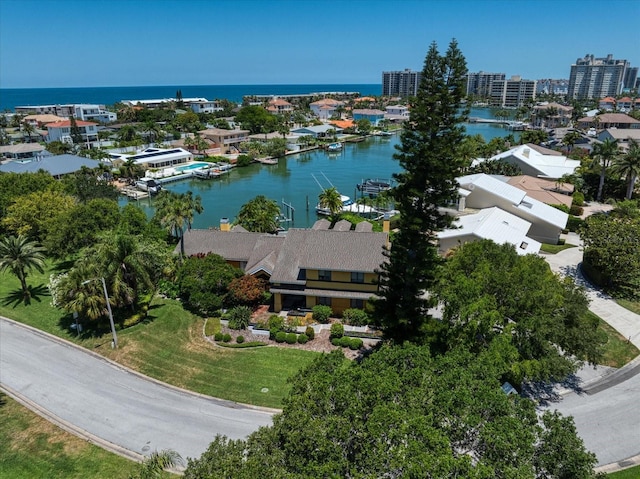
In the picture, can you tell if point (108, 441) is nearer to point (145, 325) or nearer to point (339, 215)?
point (145, 325)

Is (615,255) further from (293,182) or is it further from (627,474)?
(293,182)

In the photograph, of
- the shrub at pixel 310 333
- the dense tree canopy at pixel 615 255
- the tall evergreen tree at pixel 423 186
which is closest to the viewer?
the tall evergreen tree at pixel 423 186

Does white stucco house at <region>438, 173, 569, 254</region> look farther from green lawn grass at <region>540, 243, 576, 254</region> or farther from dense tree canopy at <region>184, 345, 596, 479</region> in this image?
dense tree canopy at <region>184, 345, 596, 479</region>

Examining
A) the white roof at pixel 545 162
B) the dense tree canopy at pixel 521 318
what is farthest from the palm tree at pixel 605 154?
the dense tree canopy at pixel 521 318

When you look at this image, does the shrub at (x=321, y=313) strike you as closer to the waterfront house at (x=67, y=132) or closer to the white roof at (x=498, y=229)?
the white roof at (x=498, y=229)

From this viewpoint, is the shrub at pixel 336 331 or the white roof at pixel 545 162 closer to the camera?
the shrub at pixel 336 331
